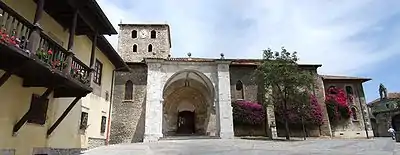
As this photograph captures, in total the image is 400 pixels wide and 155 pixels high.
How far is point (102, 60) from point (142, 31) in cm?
2569

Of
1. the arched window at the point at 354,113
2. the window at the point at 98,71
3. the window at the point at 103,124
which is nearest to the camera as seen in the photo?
the window at the point at 98,71

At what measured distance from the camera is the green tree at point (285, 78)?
22016 mm

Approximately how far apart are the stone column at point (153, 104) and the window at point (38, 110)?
13.4 m

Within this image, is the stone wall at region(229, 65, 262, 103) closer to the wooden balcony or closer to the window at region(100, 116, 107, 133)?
the window at region(100, 116, 107, 133)

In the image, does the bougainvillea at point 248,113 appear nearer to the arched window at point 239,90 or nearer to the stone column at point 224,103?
the arched window at point 239,90

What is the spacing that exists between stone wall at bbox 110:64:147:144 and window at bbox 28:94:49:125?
15.2 m

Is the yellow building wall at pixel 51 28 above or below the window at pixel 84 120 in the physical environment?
above

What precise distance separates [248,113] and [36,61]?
816 inches

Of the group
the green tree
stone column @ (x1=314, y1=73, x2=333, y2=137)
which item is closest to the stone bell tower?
the green tree

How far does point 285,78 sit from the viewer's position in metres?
22.0

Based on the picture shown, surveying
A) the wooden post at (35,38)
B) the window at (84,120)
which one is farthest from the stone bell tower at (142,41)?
the wooden post at (35,38)

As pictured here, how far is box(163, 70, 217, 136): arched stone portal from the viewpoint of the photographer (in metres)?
30.1

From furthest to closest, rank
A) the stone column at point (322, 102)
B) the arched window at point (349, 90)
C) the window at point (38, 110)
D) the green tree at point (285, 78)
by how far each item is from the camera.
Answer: the arched window at point (349, 90), the stone column at point (322, 102), the green tree at point (285, 78), the window at point (38, 110)

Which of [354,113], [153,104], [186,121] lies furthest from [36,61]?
[354,113]
